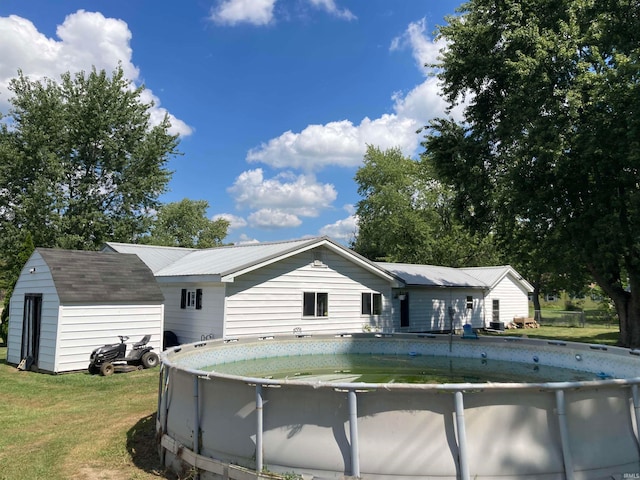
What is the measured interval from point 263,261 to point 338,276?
409 cm

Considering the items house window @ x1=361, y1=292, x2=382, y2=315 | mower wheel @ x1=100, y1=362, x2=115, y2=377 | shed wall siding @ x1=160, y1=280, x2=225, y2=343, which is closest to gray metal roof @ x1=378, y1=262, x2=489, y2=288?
house window @ x1=361, y1=292, x2=382, y2=315

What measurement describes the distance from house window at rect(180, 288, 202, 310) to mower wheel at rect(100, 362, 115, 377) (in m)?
4.69

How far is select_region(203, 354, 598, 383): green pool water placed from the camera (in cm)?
1095

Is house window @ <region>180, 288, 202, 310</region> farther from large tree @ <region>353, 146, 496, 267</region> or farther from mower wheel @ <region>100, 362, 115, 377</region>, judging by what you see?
large tree @ <region>353, 146, 496, 267</region>

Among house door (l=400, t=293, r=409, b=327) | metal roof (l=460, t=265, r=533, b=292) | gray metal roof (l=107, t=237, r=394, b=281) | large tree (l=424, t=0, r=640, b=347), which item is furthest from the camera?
metal roof (l=460, t=265, r=533, b=292)

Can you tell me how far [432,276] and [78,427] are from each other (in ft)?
73.4

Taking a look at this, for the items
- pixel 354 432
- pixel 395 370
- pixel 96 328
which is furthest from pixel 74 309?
pixel 354 432

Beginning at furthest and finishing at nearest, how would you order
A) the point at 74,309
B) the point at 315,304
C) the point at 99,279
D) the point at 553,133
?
the point at 315,304
the point at 553,133
the point at 99,279
the point at 74,309

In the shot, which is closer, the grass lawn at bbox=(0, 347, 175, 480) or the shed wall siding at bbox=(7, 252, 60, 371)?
the grass lawn at bbox=(0, 347, 175, 480)

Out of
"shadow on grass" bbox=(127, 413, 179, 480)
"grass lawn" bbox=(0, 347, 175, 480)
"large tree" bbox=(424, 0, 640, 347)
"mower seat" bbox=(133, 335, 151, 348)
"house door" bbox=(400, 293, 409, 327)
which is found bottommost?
"grass lawn" bbox=(0, 347, 175, 480)

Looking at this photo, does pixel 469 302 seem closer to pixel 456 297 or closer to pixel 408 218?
pixel 456 297

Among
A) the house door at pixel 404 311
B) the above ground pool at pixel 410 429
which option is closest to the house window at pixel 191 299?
the house door at pixel 404 311

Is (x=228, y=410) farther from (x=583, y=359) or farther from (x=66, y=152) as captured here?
(x=66, y=152)

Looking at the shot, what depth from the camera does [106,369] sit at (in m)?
12.1
